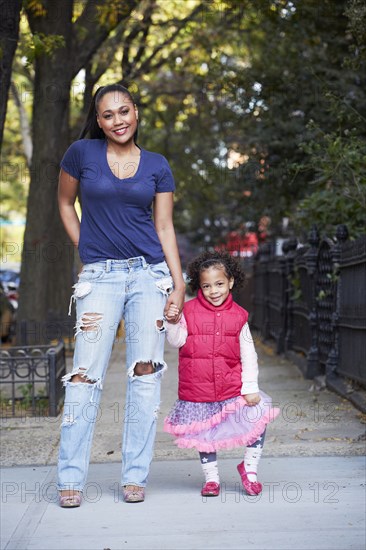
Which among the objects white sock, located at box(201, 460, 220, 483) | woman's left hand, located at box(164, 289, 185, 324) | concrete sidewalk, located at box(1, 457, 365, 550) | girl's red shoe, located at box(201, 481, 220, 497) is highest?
woman's left hand, located at box(164, 289, 185, 324)

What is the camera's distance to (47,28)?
13516 mm

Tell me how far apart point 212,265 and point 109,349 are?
69 centimetres

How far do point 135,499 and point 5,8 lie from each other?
4.41m

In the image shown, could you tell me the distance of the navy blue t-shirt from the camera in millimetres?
4598

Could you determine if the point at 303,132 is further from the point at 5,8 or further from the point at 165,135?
the point at 165,135

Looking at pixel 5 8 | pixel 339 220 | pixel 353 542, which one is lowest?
pixel 353 542

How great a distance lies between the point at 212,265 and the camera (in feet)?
16.1

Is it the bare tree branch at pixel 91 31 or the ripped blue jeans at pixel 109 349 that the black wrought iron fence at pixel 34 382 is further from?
the bare tree branch at pixel 91 31

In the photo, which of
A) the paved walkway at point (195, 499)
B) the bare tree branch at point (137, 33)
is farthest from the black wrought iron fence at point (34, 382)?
the bare tree branch at point (137, 33)

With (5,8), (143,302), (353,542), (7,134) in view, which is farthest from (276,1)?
(7,134)

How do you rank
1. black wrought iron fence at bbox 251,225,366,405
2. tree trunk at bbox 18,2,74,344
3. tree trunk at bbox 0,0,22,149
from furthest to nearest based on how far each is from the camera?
1. tree trunk at bbox 18,2,74,344
2. black wrought iron fence at bbox 251,225,366,405
3. tree trunk at bbox 0,0,22,149

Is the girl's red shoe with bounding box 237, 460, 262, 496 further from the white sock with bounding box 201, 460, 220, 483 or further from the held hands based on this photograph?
the held hands

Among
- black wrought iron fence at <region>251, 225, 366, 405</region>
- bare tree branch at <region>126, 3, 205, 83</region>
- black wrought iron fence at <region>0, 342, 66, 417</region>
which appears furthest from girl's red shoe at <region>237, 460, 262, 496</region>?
bare tree branch at <region>126, 3, 205, 83</region>

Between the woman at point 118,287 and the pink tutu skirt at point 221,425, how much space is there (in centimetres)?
21
